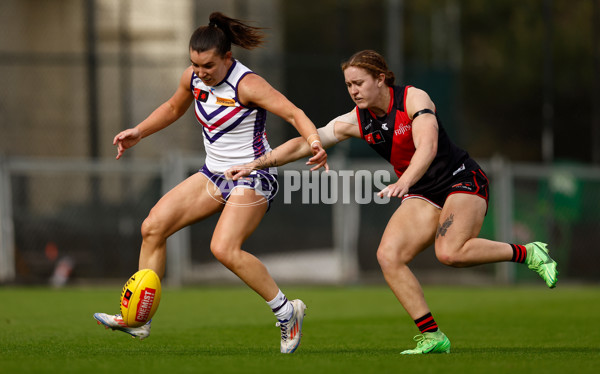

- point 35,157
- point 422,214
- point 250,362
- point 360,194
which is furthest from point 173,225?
point 35,157

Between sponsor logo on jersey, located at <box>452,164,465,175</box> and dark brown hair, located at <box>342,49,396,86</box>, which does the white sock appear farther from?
dark brown hair, located at <box>342,49,396,86</box>

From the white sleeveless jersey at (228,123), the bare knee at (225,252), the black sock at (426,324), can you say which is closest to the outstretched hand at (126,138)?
the white sleeveless jersey at (228,123)

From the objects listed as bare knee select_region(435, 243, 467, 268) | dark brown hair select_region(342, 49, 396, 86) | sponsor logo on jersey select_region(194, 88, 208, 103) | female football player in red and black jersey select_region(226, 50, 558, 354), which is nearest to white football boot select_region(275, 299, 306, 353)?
female football player in red and black jersey select_region(226, 50, 558, 354)

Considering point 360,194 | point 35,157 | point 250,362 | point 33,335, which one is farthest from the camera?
point 35,157

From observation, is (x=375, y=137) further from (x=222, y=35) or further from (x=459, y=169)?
(x=222, y=35)

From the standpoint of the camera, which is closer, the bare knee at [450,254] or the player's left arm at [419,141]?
the player's left arm at [419,141]

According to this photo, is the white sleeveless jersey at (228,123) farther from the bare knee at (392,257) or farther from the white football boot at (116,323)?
the white football boot at (116,323)

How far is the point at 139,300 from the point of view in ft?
19.4

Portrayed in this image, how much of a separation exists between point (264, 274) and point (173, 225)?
2.30 ft

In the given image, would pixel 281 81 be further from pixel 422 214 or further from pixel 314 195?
pixel 422 214

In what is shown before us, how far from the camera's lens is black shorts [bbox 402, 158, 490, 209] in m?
6.07

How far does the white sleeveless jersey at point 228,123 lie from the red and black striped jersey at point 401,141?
72 cm

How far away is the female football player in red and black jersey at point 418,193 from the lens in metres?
5.91

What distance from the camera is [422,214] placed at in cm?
607
